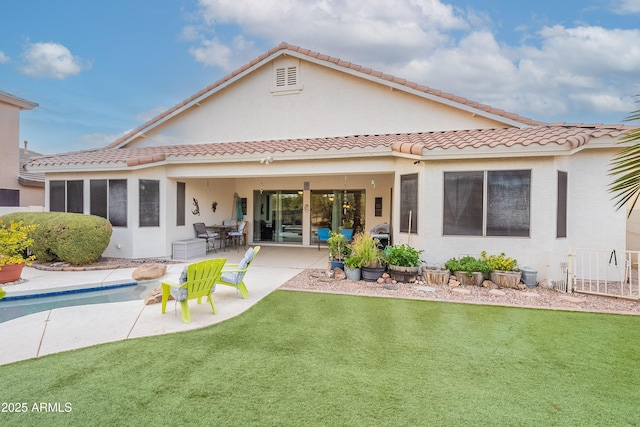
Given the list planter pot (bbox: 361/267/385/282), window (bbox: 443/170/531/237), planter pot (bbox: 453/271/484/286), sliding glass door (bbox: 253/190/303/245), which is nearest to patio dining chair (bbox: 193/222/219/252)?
sliding glass door (bbox: 253/190/303/245)

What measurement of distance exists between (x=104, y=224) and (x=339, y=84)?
33.5 feet

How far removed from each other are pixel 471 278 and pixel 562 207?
3315 mm

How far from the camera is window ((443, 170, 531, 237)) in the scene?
9109 millimetres

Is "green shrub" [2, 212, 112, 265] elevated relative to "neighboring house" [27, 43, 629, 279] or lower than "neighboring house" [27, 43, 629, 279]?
lower

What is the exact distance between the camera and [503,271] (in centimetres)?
880

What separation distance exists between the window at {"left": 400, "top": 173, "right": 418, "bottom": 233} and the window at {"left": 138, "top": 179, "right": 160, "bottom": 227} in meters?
9.19

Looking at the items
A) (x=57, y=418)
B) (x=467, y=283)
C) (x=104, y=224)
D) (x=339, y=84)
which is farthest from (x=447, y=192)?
(x=104, y=224)

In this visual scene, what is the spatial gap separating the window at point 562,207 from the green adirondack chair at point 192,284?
29.1ft

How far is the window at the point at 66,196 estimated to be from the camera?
515 inches

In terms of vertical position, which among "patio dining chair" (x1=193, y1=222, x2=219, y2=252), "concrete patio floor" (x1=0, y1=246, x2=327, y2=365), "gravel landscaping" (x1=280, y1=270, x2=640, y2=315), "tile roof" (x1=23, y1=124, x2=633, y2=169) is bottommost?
"concrete patio floor" (x1=0, y1=246, x2=327, y2=365)

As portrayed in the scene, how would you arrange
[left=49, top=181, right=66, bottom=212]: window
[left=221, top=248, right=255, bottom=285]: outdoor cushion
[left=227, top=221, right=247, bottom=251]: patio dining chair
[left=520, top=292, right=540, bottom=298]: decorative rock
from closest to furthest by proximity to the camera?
1. [left=221, top=248, right=255, bottom=285]: outdoor cushion
2. [left=520, top=292, right=540, bottom=298]: decorative rock
3. [left=49, top=181, right=66, bottom=212]: window
4. [left=227, top=221, right=247, bottom=251]: patio dining chair

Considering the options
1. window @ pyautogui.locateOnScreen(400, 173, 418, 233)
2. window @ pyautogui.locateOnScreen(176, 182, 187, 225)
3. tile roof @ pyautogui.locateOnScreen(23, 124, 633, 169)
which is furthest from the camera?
window @ pyautogui.locateOnScreen(176, 182, 187, 225)

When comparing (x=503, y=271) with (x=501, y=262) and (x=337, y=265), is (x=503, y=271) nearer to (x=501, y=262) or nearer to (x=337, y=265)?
(x=501, y=262)

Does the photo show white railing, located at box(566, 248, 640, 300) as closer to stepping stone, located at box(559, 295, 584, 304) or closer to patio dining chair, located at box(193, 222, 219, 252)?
stepping stone, located at box(559, 295, 584, 304)
